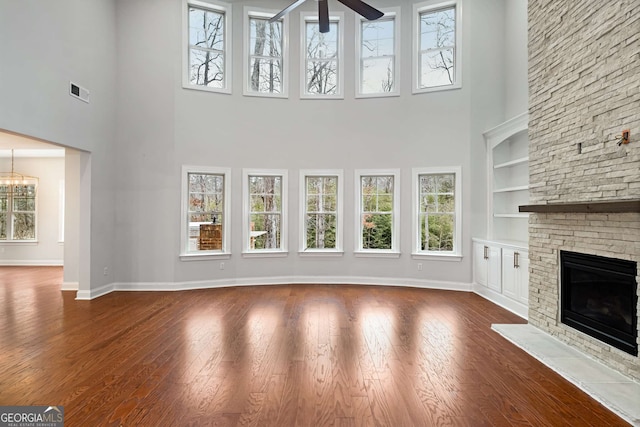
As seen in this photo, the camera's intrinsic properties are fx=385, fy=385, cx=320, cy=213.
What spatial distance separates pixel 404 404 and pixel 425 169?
5164mm

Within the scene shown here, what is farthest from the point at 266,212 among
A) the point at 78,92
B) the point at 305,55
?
the point at 78,92

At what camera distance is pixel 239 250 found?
7391 mm

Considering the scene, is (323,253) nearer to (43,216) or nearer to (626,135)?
(626,135)

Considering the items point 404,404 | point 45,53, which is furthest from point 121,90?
point 404,404

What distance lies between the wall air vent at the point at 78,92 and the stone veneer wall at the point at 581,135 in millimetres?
6455

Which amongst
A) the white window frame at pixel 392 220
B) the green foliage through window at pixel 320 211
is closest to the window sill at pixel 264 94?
the green foliage through window at pixel 320 211

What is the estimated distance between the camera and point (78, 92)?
5.93 metres

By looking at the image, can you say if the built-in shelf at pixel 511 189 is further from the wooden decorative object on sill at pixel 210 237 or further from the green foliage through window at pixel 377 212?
the wooden decorative object on sill at pixel 210 237

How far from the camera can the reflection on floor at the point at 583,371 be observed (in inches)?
111

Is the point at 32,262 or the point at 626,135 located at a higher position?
the point at 626,135

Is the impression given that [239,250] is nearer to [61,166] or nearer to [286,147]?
[286,147]

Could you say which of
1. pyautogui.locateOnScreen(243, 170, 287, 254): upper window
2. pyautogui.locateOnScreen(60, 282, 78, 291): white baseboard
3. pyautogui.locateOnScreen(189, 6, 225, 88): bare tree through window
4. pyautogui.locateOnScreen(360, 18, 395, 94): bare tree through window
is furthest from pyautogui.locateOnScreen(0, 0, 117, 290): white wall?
pyautogui.locateOnScreen(360, 18, 395, 94): bare tree through window

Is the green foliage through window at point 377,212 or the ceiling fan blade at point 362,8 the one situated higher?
the ceiling fan blade at point 362,8

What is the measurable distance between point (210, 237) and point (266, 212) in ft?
3.81
